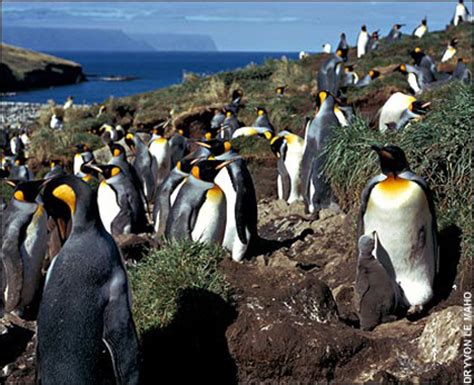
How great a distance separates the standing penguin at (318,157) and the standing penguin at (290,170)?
2.34ft

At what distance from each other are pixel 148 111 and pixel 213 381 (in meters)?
20.8

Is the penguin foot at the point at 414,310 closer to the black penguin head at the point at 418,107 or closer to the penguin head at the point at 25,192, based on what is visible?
the penguin head at the point at 25,192

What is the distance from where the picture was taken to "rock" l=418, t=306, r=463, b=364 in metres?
4.69

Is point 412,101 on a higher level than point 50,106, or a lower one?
higher

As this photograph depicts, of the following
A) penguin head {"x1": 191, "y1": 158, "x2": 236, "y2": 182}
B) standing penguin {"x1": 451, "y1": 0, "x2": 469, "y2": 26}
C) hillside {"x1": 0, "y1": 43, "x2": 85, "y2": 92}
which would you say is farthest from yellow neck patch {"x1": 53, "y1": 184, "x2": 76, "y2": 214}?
hillside {"x1": 0, "y1": 43, "x2": 85, "y2": 92}

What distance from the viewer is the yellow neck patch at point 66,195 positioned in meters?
4.65

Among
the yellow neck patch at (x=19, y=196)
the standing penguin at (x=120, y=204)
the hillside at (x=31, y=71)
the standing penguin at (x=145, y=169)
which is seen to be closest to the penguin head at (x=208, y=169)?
the yellow neck patch at (x=19, y=196)

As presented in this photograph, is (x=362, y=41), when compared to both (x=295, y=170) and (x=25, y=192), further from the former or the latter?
(x=25, y=192)

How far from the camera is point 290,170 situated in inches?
461

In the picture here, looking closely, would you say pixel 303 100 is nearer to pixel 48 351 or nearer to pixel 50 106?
pixel 48 351

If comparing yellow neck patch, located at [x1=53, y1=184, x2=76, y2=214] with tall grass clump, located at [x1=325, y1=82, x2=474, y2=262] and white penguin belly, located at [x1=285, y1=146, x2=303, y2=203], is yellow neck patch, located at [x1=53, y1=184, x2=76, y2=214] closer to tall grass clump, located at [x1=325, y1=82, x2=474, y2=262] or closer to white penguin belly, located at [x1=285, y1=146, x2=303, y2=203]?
tall grass clump, located at [x1=325, y1=82, x2=474, y2=262]

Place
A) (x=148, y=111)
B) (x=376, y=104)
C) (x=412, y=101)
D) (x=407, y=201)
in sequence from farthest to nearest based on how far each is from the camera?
(x=148, y=111) → (x=376, y=104) → (x=412, y=101) → (x=407, y=201)

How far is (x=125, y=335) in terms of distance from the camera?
4.56 meters

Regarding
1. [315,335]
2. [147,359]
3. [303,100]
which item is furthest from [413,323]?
[303,100]
